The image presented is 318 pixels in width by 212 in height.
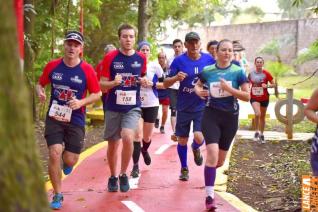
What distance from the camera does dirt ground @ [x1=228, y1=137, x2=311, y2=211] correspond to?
730 cm

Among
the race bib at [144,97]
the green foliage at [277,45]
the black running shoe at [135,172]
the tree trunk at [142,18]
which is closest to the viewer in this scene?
the black running shoe at [135,172]

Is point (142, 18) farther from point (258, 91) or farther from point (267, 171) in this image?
point (267, 171)

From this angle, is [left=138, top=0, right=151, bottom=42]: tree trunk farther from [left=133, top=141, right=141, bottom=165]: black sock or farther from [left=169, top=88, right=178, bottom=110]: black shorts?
[left=133, top=141, right=141, bottom=165]: black sock

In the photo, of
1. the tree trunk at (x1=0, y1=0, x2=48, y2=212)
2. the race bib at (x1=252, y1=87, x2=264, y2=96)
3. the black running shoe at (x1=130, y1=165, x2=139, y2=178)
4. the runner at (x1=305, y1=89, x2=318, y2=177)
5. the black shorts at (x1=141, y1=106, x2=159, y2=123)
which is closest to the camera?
the tree trunk at (x1=0, y1=0, x2=48, y2=212)

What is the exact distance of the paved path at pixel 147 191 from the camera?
22.5ft

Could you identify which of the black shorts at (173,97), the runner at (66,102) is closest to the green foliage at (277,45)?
the black shorts at (173,97)

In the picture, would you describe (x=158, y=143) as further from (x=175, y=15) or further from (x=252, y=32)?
(x=252, y=32)

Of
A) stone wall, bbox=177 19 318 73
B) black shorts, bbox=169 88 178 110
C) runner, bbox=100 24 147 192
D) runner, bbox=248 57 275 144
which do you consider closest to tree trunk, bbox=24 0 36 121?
black shorts, bbox=169 88 178 110

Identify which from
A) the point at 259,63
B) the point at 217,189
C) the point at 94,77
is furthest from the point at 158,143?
the point at 94,77

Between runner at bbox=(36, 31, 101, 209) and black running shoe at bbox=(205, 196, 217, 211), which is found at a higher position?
runner at bbox=(36, 31, 101, 209)

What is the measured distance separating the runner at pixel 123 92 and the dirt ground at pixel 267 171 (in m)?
1.70

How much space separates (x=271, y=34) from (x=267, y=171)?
99.3 ft

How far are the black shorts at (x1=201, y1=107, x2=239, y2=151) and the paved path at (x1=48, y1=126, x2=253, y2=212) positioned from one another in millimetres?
829

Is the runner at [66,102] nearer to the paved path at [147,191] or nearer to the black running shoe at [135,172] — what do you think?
the paved path at [147,191]
